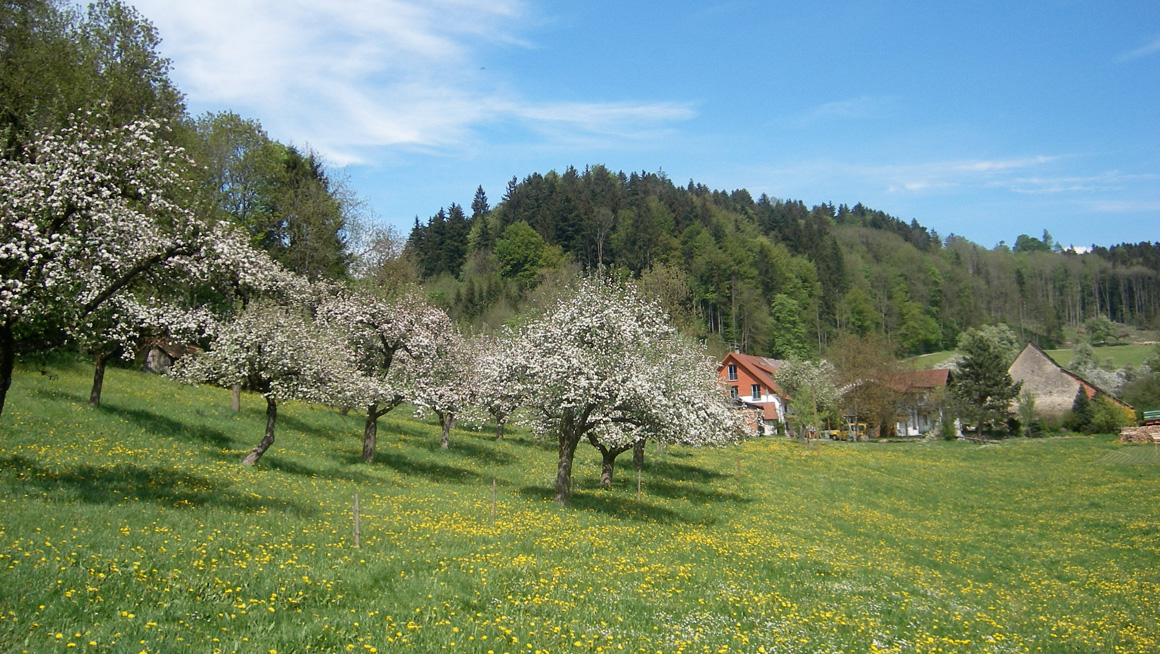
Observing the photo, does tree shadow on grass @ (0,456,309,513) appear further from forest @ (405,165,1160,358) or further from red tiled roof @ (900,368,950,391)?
red tiled roof @ (900,368,950,391)

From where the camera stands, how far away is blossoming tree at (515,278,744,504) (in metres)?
23.7

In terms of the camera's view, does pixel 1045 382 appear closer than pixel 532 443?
No

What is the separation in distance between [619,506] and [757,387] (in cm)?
7263

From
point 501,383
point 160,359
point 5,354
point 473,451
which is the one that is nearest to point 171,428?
point 501,383

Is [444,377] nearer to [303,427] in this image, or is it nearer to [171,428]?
[303,427]

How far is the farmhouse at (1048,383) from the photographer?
3275 inches

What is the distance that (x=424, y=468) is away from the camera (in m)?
30.9

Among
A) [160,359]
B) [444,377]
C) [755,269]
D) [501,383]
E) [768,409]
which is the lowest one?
[501,383]

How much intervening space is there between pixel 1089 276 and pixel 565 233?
152m

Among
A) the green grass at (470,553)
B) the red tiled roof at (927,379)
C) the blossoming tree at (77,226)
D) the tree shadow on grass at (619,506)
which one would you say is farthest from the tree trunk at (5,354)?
the red tiled roof at (927,379)

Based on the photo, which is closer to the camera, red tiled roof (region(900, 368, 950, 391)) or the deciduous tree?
the deciduous tree

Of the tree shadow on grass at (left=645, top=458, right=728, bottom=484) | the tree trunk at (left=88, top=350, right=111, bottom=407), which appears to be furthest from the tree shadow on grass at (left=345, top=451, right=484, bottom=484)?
the tree shadow on grass at (left=645, top=458, right=728, bottom=484)

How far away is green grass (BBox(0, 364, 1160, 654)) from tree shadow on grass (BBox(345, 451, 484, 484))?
0.27 meters

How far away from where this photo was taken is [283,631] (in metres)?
9.04
